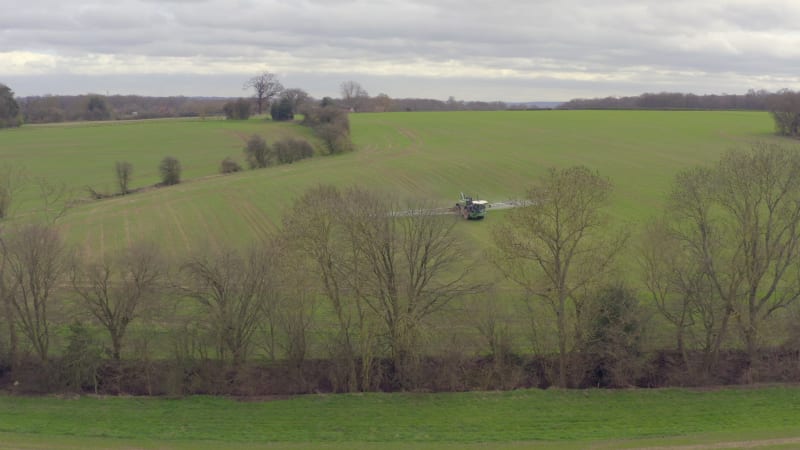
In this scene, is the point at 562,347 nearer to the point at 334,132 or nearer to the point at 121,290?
the point at 121,290

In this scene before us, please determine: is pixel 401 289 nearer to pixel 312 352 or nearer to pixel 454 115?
pixel 312 352

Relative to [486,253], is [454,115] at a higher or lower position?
higher

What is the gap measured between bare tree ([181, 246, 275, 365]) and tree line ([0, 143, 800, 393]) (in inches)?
3.2

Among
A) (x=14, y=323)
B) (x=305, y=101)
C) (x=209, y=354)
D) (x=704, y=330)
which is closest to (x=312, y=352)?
(x=209, y=354)

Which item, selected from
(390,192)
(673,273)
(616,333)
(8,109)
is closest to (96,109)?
(8,109)

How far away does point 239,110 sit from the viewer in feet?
394

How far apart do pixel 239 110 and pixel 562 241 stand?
10521cm

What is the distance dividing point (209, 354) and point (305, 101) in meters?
98.4

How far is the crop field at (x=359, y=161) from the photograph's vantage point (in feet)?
152

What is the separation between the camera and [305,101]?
12012 centimetres

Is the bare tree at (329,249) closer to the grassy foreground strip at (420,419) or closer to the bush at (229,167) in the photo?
the grassy foreground strip at (420,419)

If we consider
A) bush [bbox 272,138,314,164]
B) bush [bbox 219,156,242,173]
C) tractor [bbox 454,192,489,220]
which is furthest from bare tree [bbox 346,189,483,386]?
bush [bbox 272,138,314,164]

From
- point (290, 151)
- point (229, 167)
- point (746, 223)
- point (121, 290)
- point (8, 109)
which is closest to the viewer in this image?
point (746, 223)

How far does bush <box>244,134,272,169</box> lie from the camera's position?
71512 millimetres
